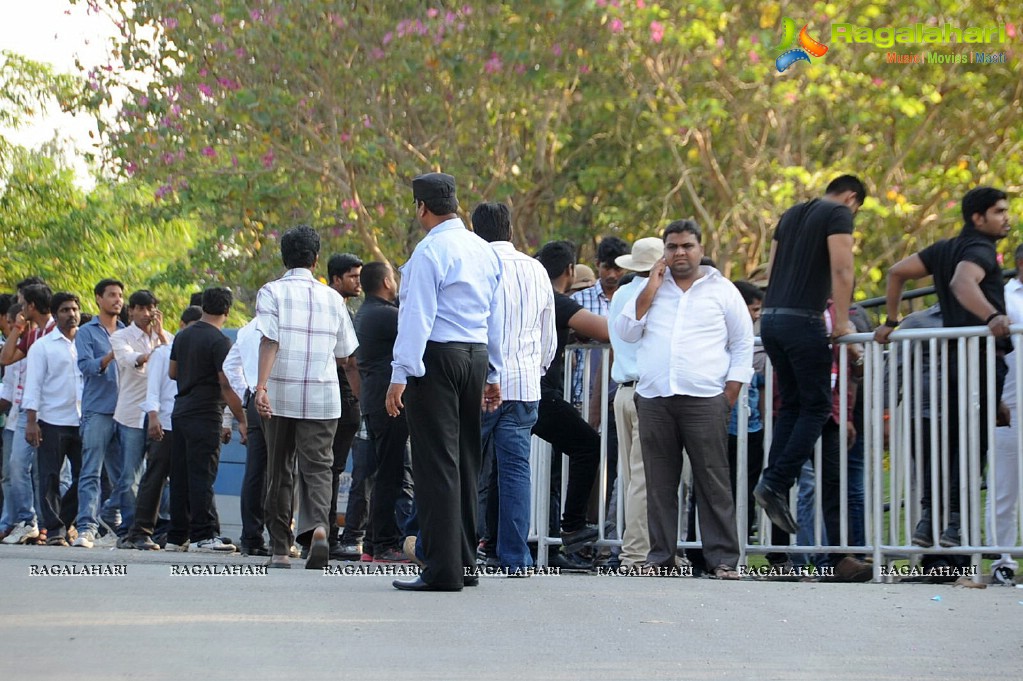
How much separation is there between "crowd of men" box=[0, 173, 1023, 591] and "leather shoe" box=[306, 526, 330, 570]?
0.01 m

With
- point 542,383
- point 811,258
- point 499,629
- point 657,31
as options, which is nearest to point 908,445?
point 811,258

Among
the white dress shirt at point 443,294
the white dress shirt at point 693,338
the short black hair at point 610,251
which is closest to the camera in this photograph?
the white dress shirt at point 443,294

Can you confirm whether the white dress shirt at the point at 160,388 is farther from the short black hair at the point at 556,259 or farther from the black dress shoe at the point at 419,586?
the black dress shoe at the point at 419,586

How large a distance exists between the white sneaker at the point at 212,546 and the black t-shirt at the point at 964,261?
534cm

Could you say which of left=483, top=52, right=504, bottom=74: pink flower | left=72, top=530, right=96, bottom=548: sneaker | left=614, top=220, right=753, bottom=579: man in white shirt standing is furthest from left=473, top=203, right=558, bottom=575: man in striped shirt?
left=483, top=52, right=504, bottom=74: pink flower

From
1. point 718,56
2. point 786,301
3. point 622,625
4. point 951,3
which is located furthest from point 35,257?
point 622,625

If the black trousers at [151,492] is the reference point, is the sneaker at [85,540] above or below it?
below

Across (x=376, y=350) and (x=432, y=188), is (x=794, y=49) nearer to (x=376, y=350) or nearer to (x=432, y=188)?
(x=376, y=350)

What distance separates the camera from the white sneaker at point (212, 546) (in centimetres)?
1205

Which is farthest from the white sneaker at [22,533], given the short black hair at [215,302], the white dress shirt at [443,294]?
the white dress shirt at [443,294]

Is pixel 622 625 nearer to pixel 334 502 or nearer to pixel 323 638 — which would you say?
pixel 323 638

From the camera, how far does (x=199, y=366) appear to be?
1207 centimetres

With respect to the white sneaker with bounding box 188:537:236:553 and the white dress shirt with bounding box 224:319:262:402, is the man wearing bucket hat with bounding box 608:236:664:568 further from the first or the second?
the white sneaker with bounding box 188:537:236:553

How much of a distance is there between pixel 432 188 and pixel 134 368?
554cm
